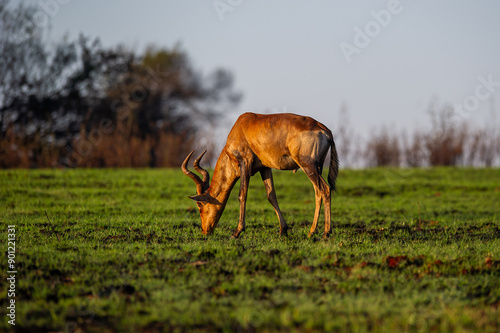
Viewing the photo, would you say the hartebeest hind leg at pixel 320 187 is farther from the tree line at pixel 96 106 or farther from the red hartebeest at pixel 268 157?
the tree line at pixel 96 106

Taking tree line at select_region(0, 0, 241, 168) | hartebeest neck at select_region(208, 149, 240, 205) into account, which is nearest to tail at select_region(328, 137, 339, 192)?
hartebeest neck at select_region(208, 149, 240, 205)

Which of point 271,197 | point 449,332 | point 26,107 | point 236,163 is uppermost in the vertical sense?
point 26,107

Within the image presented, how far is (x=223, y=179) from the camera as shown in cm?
1027

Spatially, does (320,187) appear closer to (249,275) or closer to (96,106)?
(249,275)

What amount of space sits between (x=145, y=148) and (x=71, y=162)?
3.63 m

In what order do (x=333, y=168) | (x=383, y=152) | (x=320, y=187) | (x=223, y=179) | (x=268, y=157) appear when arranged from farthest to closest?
(x=383, y=152) → (x=223, y=179) → (x=333, y=168) → (x=268, y=157) → (x=320, y=187)

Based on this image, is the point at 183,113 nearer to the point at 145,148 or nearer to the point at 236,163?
the point at 145,148

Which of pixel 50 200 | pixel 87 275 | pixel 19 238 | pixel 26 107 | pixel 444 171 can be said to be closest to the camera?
pixel 87 275

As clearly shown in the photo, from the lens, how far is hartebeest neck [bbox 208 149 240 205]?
33.5 feet

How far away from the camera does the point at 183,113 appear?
169 feet

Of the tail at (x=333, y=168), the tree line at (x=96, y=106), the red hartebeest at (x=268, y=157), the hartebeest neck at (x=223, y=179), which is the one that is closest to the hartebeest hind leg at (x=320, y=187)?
the red hartebeest at (x=268, y=157)

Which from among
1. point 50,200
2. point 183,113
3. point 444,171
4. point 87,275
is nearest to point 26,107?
point 183,113

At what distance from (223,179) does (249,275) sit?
3881mm

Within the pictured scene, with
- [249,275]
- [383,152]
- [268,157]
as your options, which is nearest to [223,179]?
[268,157]
